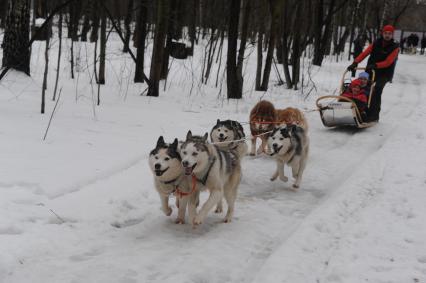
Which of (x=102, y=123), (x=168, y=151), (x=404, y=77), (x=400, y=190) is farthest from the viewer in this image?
(x=404, y=77)

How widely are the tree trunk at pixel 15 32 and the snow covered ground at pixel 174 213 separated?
1.31 m

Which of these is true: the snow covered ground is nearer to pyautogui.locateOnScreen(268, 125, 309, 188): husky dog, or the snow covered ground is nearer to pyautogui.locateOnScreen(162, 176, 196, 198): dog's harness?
pyautogui.locateOnScreen(268, 125, 309, 188): husky dog

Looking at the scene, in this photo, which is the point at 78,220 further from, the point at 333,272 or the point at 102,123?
the point at 102,123

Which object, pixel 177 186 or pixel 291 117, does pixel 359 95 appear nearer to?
pixel 291 117

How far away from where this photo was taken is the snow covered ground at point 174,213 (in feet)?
11.9

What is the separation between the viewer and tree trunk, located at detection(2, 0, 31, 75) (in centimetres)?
970

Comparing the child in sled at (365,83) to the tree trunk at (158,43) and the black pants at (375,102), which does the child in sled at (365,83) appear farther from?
the tree trunk at (158,43)

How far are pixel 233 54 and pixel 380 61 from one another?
360cm

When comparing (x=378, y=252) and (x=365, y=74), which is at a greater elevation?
(x=365, y=74)

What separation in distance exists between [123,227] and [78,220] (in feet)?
1.39

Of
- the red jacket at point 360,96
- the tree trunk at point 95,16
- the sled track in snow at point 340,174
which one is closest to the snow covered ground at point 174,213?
the sled track in snow at point 340,174

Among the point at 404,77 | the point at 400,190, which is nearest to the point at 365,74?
the point at 400,190

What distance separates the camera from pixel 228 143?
5.80m

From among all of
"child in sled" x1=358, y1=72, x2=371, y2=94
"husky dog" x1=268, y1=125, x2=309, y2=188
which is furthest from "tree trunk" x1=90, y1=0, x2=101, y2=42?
"husky dog" x1=268, y1=125, x2=309, y2=188
